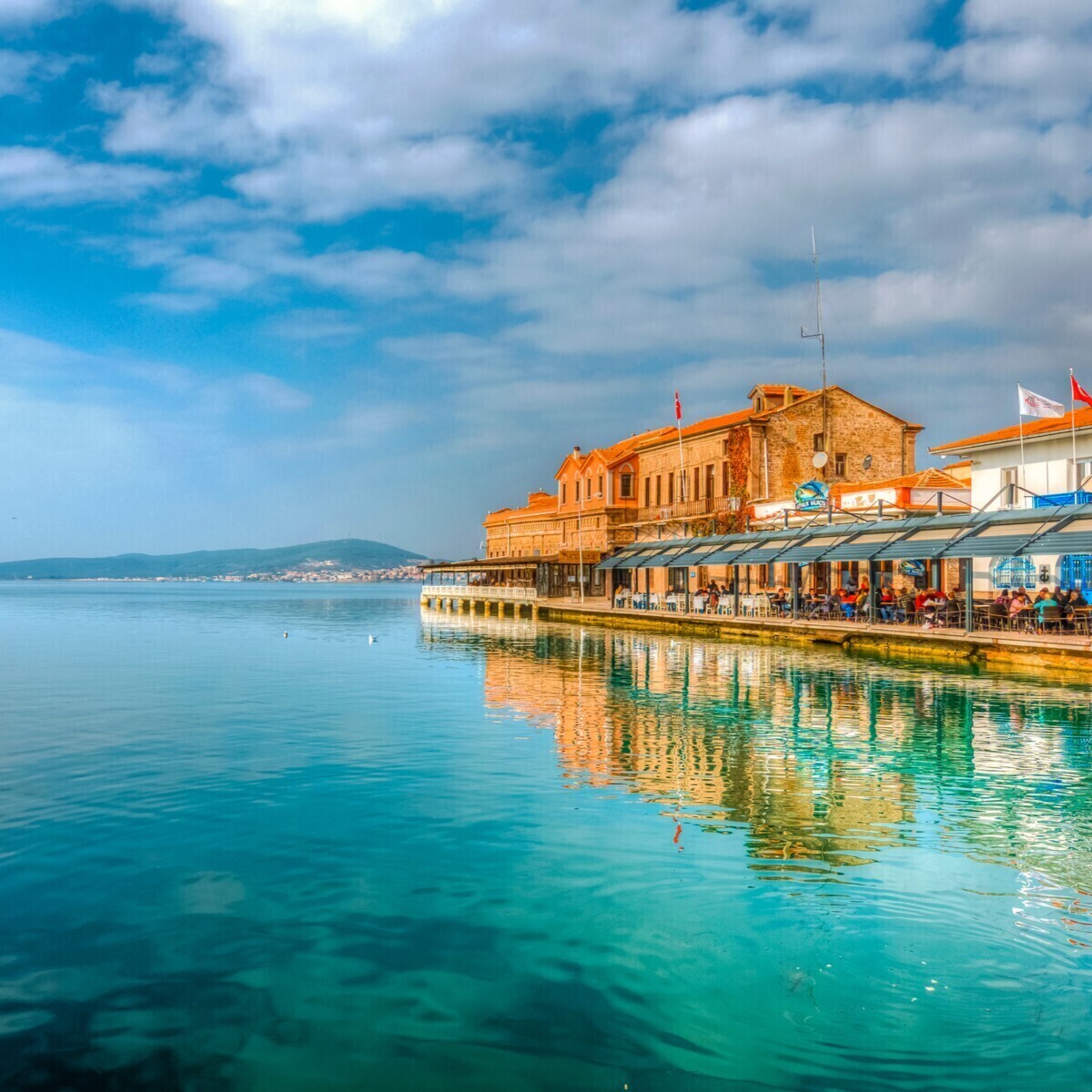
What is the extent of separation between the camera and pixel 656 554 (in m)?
50.6

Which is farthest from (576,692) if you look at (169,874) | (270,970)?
(270,970)

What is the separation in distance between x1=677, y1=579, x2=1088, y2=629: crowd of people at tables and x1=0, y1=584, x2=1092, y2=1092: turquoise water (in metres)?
9.87

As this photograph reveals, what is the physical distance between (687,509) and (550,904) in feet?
165

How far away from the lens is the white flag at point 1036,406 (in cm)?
2775

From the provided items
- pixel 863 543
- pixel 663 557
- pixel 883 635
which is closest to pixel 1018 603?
pixel 883 635

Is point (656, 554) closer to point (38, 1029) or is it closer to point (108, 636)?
point (108, 636)

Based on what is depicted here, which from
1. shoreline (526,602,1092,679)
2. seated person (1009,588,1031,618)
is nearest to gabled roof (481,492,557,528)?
shoreline (526,602,1092,679)

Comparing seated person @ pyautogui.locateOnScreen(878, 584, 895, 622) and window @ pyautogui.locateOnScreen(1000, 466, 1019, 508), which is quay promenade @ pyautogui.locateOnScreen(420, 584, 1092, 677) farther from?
window @ pyautogui.locateOnScreen(1000, 466, 1019, 508)

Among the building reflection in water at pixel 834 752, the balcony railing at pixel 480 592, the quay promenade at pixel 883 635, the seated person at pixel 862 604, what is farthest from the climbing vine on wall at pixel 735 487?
the building reflection in water at pixel 834 752

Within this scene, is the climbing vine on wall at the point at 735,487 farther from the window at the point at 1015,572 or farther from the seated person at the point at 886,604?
the window at the point at 1015,572

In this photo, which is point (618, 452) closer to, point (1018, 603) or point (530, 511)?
point (530, 511)

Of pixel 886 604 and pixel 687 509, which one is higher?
pixel 687 509

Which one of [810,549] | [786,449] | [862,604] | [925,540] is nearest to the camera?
[925,540]

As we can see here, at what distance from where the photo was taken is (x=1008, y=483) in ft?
109
